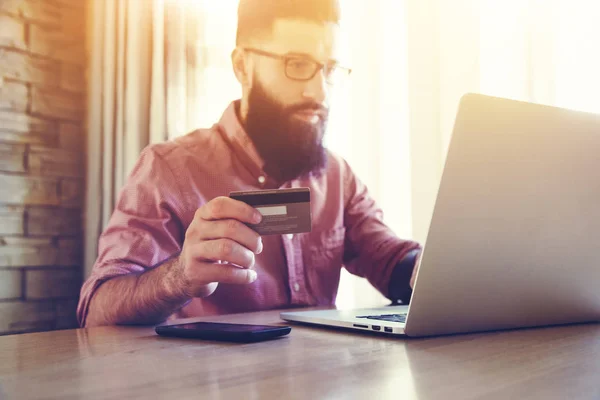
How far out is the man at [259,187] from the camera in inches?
36.4

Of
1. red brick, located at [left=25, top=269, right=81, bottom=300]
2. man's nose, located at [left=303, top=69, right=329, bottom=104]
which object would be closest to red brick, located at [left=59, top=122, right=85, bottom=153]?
red brick, located at [left=25, top=269, right=81, bottom=300]

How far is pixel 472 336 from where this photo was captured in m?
0.61

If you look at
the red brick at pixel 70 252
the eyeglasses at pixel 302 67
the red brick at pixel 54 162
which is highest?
the eyeglasses at pixel 302 67

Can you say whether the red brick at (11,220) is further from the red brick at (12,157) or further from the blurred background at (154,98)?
the red brick at (12,157)

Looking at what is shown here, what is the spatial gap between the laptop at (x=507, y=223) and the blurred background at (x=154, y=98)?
2.55 ft

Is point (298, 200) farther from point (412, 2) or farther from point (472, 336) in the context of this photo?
point (412, 2)

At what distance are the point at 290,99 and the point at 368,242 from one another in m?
0.47

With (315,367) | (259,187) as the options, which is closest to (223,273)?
(315,367)

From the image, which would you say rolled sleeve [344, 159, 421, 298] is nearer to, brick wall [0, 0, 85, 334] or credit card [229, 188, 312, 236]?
credit card [229, 188, 312, 236]

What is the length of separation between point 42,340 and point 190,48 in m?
1.45

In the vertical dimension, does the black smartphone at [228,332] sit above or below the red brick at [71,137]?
below

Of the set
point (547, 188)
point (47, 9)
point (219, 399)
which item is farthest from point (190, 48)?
point (219, 399)

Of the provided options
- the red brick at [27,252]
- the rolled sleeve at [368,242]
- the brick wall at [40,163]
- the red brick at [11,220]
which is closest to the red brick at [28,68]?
the brick wall at [40,163]

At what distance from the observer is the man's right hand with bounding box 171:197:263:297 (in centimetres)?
69
